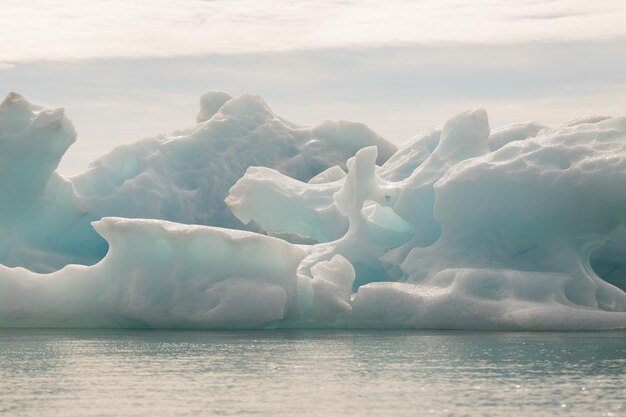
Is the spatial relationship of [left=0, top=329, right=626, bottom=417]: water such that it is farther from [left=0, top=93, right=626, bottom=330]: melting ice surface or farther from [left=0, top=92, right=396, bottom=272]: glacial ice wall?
[left=0, top=92, right=396, bottom=272]: glacial ice wall

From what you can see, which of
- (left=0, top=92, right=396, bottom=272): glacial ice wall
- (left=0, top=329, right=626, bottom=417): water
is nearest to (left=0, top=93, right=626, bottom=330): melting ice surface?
(left=0, top=329, right=626, bottom=417): water

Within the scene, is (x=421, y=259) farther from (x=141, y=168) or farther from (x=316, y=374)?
(x=141, y=168)

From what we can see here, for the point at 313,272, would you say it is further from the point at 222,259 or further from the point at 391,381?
the point at 391,381

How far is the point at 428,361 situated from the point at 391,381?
59.1 inches

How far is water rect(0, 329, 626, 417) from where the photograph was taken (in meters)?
8.76

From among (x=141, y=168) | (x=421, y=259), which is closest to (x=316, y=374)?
(x=421, y=259)

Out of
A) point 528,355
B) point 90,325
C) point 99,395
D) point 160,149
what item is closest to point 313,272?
point 90,325

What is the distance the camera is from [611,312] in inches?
595

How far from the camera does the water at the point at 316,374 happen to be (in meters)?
8.76

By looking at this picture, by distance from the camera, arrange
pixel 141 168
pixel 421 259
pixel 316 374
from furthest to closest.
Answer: pixel 141 168
pixel 421 259
pixel 316 374

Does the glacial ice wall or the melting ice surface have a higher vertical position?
the glacial ice wall

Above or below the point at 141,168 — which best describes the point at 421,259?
below

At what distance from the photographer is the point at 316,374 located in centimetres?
1063

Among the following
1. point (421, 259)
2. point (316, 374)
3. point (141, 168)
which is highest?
point (141, 168)
